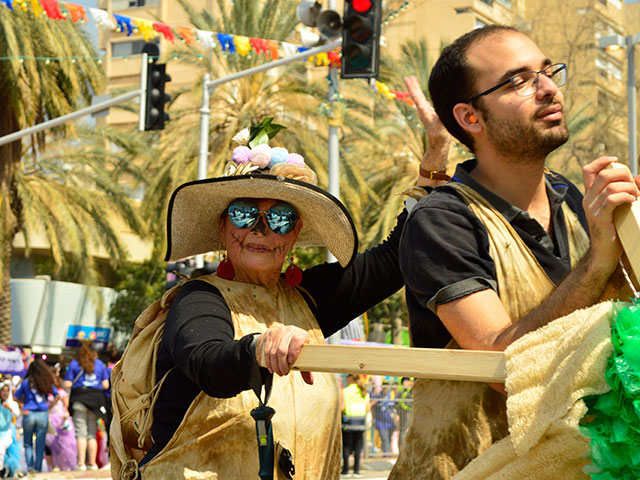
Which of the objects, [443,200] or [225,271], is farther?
[225,271]

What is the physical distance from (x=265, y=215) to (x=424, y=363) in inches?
70.5

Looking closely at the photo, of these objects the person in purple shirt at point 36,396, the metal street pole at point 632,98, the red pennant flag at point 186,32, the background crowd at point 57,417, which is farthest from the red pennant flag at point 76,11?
the metal street pole at point 632,98

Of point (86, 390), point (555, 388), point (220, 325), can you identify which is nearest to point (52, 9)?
point (86, 390)

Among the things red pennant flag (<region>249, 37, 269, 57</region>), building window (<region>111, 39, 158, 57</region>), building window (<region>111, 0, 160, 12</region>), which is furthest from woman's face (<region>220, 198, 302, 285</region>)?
building window (<region>111, 39, 158, 57</region>)

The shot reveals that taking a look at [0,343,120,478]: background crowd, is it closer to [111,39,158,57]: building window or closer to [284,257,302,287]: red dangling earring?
[284,257,302,287]: red dangling earring

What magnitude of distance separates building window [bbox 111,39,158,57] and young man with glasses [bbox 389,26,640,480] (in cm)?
5801

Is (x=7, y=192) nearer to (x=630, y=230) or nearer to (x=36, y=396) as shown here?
(x=36, y=396)

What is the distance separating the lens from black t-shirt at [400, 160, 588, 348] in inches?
104

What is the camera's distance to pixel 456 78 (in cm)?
300

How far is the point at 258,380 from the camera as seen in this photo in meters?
2.90

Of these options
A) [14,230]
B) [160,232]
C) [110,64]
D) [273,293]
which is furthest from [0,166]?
[110,64]

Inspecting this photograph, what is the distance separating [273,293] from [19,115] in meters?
16.6

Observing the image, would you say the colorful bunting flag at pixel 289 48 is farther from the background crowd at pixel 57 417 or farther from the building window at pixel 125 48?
the building window at pixel 125 48

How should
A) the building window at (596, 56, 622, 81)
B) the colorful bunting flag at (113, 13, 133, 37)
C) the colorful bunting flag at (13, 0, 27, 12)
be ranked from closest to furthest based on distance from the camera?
the colorful bunting flag at (13, 0, 27, 12), the colorful bunting flag at (113, 13, 133, 37), the building window at (596, 56, 622, 81)
